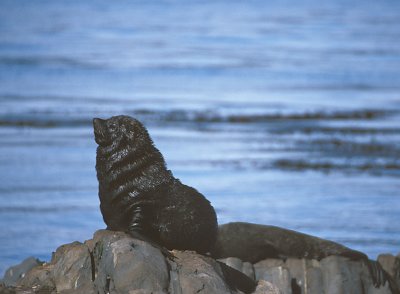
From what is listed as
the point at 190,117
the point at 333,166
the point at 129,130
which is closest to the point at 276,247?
the point at 129,130

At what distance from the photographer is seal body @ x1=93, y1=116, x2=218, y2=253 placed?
773 centimetres

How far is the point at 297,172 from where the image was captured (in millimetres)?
14688

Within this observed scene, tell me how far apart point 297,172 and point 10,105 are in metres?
5.01

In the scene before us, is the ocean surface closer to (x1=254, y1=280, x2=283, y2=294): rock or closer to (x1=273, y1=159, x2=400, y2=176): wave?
(x1=273, y1=159, x2=400, y2=176): wave

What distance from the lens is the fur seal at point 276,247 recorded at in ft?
30.3

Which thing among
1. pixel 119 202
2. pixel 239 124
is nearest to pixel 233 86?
pixel 239 124

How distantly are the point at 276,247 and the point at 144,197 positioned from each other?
1831 mm

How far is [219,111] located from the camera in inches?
692

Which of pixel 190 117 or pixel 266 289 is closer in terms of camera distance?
pixel 266 289

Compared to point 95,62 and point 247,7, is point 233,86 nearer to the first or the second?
point 95,62

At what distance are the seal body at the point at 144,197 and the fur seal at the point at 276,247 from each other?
1406 millimetres

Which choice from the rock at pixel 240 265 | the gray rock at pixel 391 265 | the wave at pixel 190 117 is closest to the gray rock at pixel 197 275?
the rock at pixel 240 265

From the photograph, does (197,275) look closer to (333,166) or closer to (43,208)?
(43,208)

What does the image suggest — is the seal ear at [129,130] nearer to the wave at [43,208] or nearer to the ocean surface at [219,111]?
the ocean surface at [219,111]
